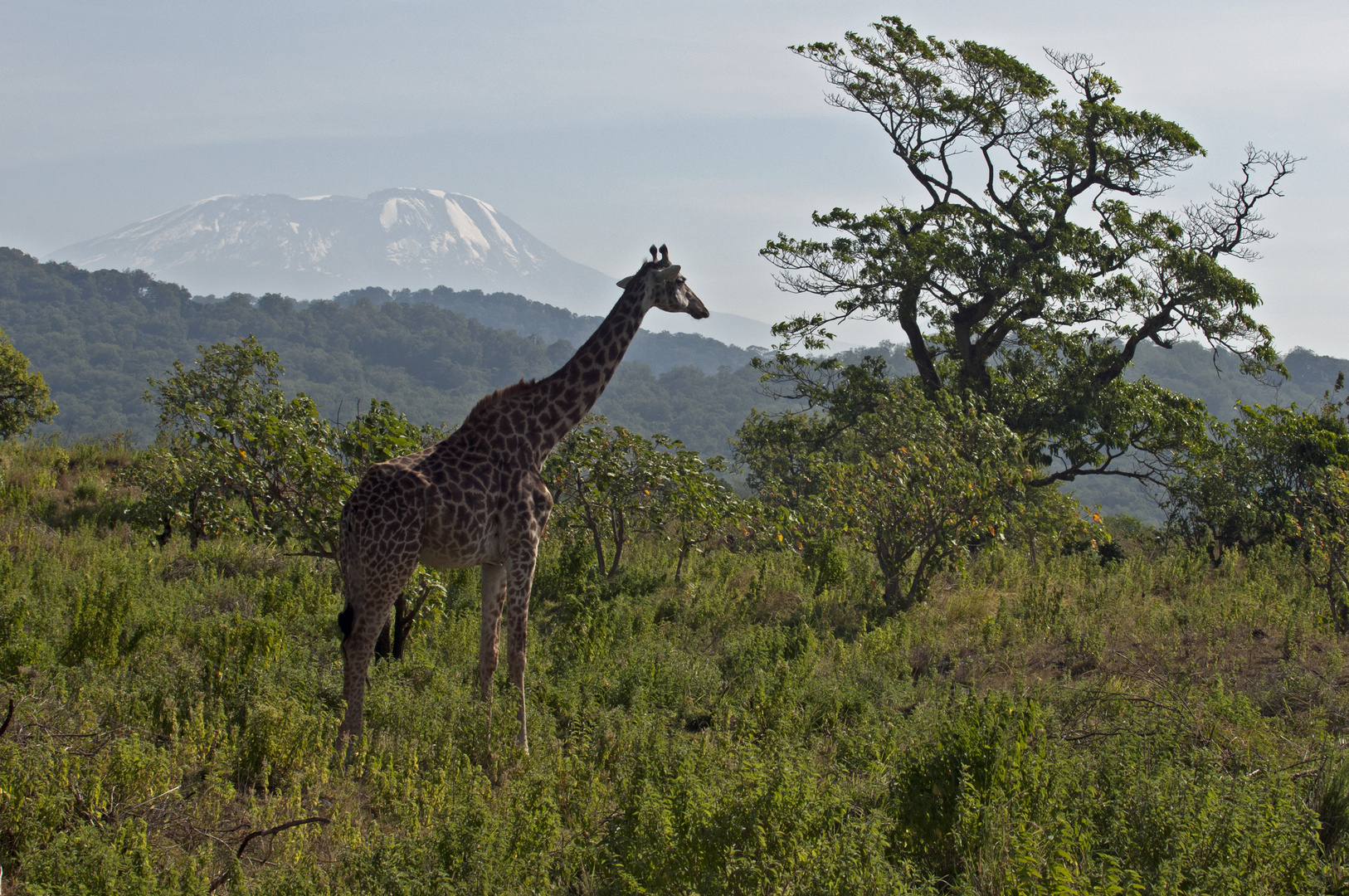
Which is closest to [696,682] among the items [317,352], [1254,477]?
[1254,477]

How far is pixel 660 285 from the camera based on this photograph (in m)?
7.66

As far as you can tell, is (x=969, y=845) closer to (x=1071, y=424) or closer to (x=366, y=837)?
(x=366, y=837)

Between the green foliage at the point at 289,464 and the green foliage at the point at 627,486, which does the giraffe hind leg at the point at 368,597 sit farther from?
the green foliage at the point at 627,486

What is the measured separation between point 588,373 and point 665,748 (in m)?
3.13

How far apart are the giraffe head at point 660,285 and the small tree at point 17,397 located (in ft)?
69.3

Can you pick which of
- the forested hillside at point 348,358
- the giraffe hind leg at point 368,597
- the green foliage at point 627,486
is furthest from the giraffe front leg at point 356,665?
the forested hillside at point 348,358

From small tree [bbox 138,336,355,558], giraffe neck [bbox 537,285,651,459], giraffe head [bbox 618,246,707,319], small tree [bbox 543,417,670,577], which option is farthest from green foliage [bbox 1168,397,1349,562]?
small tree [bbox 138,336,355,558]

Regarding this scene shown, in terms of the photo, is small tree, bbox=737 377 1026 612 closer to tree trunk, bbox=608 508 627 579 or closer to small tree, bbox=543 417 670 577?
small tree, bbox=543 417 670 577

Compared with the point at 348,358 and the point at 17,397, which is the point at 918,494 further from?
the point at 348,358

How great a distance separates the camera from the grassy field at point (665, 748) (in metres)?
4.20

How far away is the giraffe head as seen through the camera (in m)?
7.62

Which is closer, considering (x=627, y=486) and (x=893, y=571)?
(x=627, y=486)

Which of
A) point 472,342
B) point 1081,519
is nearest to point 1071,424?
point 1081,519

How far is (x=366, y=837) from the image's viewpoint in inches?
195
